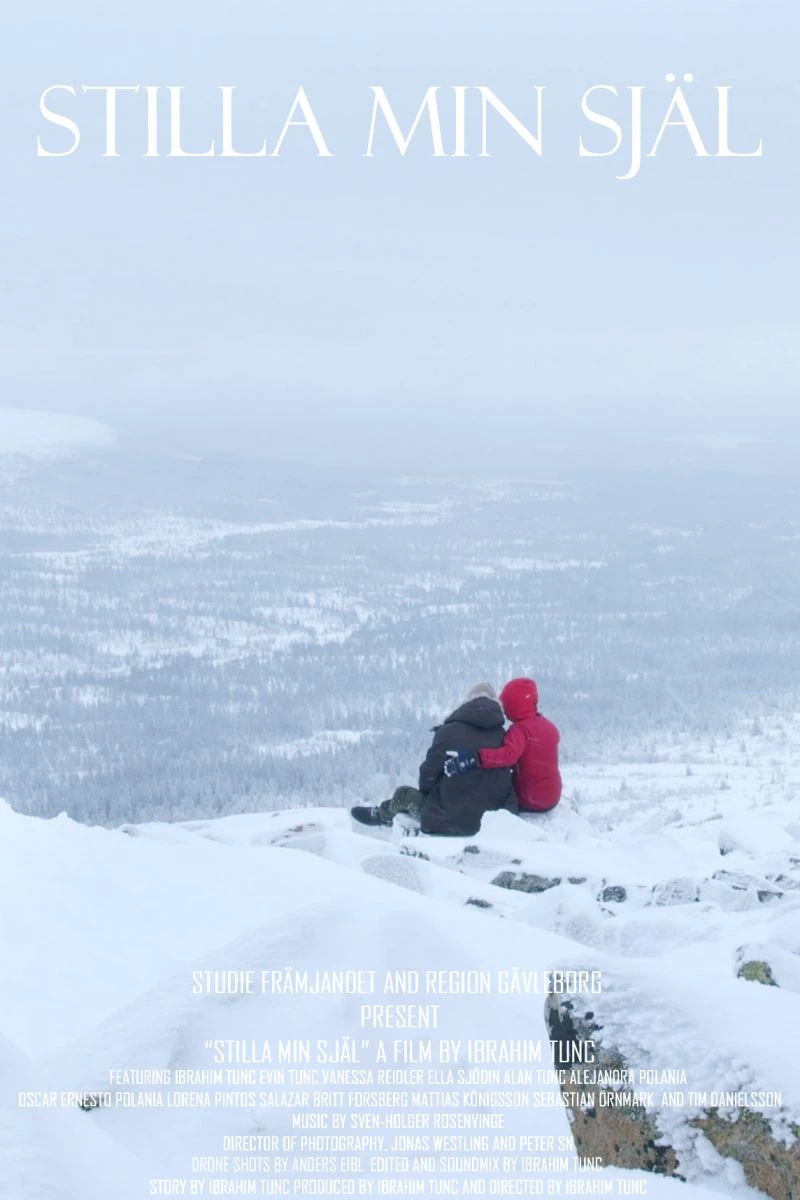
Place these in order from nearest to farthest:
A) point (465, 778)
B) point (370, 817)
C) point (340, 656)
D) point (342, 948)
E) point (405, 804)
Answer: point (342, 948), point (465, 778), point (405, 804), point (370, 817), point (340, 656)

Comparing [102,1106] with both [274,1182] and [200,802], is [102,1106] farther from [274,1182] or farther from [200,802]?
[200,802]

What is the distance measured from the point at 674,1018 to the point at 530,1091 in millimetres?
526

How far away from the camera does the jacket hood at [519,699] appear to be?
9078mm

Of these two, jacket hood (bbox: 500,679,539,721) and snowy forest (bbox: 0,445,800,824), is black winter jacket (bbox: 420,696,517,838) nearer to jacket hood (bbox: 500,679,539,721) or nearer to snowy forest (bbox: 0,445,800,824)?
jacket hood (bbox: 500,679,539,721)

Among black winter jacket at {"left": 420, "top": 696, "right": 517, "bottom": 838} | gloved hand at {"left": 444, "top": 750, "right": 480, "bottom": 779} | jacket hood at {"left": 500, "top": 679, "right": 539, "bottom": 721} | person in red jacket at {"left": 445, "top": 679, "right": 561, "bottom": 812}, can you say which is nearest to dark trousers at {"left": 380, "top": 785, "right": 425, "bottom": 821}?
black winter jacket at {"left": 420, "top": 696, "right": 517, "bottom": 838}

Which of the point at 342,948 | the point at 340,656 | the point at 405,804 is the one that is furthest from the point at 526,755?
the point at 340,656

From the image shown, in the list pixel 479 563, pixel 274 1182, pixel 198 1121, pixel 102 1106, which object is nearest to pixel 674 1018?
pixel 274 1182

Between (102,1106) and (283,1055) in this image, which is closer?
(102,1106)

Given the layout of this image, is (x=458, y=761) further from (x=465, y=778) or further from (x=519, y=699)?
(x=519, y=699)

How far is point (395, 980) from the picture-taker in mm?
3500

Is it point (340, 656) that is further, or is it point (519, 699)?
point (340, 656)

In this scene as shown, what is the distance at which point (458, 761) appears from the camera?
8.91 m

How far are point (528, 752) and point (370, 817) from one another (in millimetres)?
1556

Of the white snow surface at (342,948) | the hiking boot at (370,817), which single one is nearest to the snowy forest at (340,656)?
the hiking boot at (370,817)
